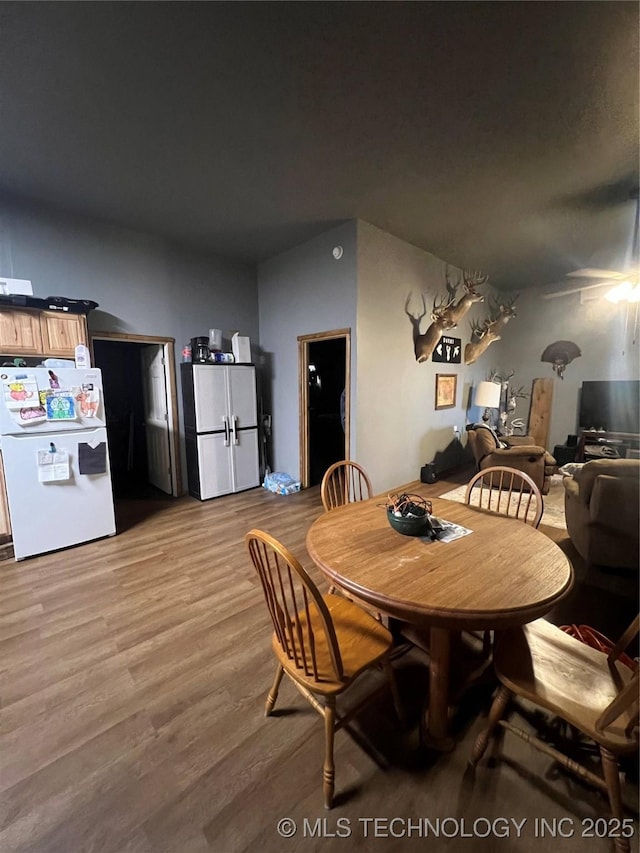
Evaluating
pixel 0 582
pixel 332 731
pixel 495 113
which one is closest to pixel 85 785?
pixel 332 731

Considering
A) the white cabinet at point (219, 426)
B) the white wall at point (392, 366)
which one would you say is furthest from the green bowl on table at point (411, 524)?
the white cabinet at point (219, 426)

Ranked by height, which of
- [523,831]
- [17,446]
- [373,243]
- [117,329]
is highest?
[373,243]

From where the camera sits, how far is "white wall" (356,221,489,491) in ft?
12.2

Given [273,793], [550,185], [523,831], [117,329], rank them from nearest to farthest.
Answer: [523,831] → [273,793] → [550,185] → [117,329]

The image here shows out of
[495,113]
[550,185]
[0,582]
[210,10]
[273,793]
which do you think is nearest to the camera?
[273,793]

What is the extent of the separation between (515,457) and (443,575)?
3.46 metres

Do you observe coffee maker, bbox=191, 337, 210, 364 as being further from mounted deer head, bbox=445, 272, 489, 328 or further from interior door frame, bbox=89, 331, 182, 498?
mounted deer head, bbox=445, 272, 489, 328

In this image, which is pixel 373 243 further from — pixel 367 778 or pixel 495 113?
pixel 367 778

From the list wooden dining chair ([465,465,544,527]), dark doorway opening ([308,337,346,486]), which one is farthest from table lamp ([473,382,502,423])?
dark doorway opening ([308,337,346,486])

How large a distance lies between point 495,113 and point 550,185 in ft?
4.07

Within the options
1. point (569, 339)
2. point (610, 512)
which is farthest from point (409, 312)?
point (569, 339)

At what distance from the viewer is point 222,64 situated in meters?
1.77

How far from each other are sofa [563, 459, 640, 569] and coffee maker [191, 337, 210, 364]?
390cm

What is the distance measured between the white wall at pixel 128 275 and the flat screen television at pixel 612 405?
5720 millimetres
